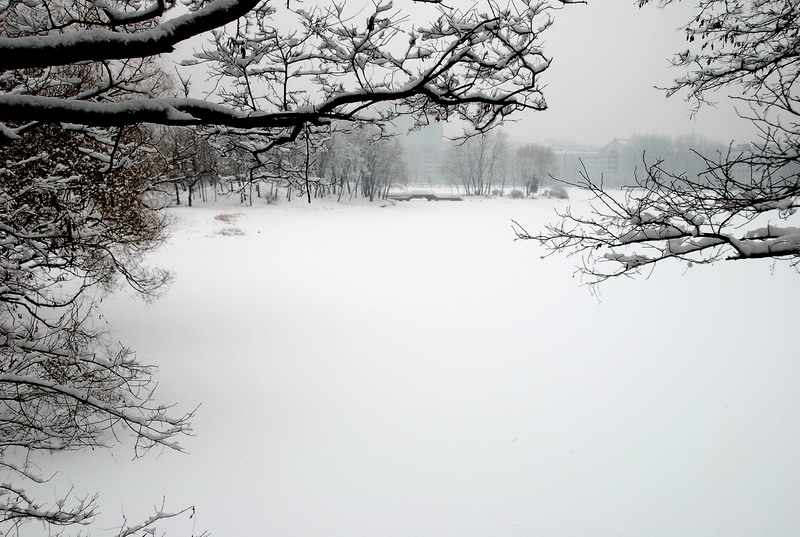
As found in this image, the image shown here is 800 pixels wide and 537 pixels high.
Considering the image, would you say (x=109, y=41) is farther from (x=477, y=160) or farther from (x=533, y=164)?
(x=533, y=164)

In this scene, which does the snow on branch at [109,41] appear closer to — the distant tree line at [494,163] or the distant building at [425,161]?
the distant tree line at [494,163]

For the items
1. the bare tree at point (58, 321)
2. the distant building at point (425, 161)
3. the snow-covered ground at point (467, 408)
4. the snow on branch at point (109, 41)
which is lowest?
the snow-covered ground at point (467, 408)

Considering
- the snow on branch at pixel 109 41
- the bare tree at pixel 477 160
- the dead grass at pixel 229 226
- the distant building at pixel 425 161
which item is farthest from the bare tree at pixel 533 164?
the snow on branch at pixel 109 41

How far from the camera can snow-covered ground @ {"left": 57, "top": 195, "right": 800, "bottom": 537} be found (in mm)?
5883

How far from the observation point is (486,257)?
23.2 meters

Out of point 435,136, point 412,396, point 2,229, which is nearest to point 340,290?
point 412,396

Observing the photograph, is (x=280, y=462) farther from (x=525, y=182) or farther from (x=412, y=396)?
(x=525, y=182)

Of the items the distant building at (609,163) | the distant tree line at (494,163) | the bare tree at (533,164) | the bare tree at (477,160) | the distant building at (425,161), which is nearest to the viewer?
the distant building at (609,163)

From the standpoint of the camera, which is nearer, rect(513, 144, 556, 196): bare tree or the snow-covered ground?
the snow-covered ground

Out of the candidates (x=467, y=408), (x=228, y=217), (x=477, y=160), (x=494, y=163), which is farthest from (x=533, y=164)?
(x=467, y=408)

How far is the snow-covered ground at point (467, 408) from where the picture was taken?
5883 millimetres

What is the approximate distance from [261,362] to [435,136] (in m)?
120

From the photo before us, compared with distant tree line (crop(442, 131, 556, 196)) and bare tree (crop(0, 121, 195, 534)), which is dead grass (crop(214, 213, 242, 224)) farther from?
distant tree line (crop(442, 131, 556, 196))

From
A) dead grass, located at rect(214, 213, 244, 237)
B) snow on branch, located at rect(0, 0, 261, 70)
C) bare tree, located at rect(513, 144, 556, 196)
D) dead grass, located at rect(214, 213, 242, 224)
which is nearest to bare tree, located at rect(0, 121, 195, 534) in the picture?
snow on branch, located at rect(0, 0, 261, 70)
